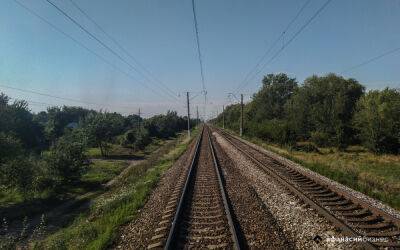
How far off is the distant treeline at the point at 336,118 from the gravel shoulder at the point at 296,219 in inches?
1418

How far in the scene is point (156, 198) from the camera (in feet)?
46.1

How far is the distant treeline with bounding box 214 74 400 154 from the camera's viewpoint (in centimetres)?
4959

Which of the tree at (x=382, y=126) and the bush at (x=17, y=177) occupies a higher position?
the tree at (x=382, y=126)

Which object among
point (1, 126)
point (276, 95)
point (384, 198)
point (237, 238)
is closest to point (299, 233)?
point (237, 238)

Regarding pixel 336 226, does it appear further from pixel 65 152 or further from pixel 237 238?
pixel 65 152

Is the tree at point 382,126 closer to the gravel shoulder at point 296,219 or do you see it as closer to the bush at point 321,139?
the bush at point 321,139

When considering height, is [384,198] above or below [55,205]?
above

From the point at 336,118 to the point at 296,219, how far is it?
5689 cm

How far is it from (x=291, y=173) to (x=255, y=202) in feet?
25.3

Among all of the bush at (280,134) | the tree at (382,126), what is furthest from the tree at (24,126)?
the tree at (382,126)

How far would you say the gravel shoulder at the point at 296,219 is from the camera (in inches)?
318

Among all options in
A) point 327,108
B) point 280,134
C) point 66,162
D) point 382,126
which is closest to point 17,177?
point 66,162

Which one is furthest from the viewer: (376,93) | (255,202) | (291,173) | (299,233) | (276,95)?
(276,95)

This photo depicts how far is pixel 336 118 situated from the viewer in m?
62.7
